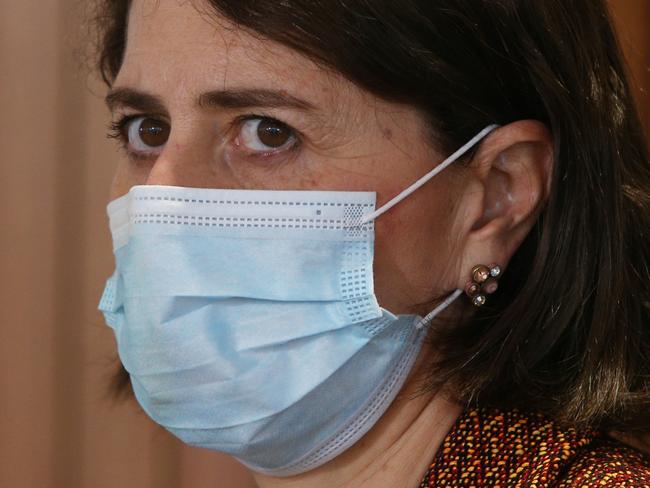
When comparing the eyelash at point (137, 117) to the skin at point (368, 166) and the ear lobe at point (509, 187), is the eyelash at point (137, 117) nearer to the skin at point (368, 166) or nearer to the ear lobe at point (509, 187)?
the skin at point (368, 166)

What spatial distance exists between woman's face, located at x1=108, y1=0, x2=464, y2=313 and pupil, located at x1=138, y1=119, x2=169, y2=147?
0.36 feet

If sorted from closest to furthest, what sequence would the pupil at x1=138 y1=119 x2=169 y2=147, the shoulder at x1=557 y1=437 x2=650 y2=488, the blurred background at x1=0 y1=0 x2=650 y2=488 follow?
1. the shoulder at x1=557 y1=437 x2=650 y2=488
2. the pupil at x1=138 y1=119 x2=169 y2=147
3. the blurred background at x1=0 y1=0 x2=650 y2=488

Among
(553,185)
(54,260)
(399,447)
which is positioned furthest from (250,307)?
(54,260)

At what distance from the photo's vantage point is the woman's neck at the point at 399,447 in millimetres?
1387

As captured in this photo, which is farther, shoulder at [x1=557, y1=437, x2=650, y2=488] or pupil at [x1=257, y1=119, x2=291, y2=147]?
pupil at [x1=257, y1=119, x2=291, y2=147]

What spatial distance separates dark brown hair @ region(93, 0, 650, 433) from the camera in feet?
4.23

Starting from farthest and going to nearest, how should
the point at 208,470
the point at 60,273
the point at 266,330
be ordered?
1. the point at 208,470
2. the point at 60,273
3. the point at 266,330

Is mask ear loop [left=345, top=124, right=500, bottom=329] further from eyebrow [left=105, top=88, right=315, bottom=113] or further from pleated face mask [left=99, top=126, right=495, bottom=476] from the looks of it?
eyebrow [left=105, top=88, right=315, bottom=113]

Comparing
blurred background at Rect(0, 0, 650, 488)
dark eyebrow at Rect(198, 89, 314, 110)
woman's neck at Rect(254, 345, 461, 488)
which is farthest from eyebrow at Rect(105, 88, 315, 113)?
blurred background at Rect(0, 0, 650, 488)

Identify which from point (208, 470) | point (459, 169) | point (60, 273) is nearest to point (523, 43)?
point (459, 169)

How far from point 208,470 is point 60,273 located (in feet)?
1.87

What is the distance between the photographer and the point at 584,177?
4.53ft

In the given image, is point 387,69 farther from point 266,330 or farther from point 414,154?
point 266,330

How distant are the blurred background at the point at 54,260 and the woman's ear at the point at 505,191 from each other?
0.86 m
